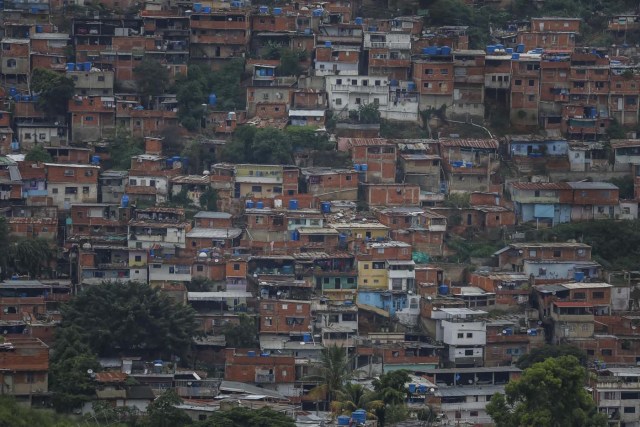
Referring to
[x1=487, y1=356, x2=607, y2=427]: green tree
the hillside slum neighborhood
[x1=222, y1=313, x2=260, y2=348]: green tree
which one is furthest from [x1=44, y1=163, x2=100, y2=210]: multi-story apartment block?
[x1=487, y1=356, x2=607, y2=427]: green tree

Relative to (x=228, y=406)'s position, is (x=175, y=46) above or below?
above

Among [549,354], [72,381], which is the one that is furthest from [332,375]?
[72,381]

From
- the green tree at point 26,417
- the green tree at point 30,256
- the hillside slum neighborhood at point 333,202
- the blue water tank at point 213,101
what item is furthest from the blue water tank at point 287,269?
the green tree at point 26,417

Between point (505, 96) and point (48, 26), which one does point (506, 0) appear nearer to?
point (505, 96)

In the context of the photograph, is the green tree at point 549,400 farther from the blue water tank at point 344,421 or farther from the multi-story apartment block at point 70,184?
the multi-story apartment block at point 70,184

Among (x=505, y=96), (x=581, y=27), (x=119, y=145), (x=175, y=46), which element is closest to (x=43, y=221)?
(x=119, y=145)

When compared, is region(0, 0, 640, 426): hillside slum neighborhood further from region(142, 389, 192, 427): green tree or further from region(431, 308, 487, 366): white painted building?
region(142, 389, 192, 427): green tree
